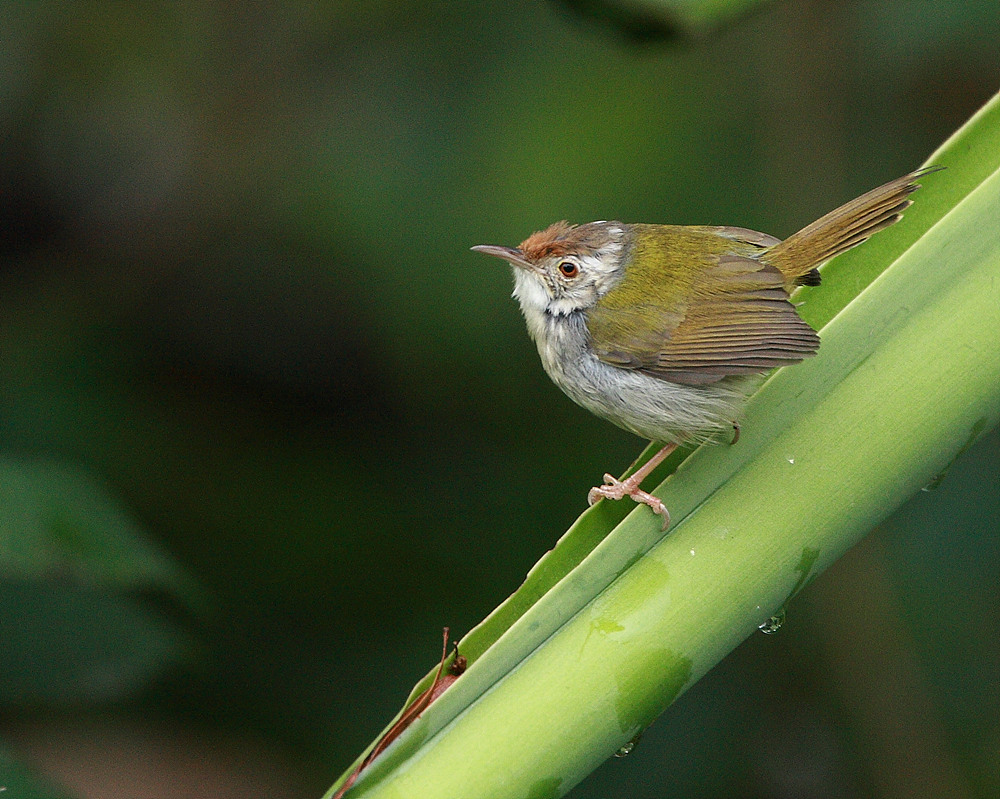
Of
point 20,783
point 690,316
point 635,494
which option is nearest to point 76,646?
point 20,783

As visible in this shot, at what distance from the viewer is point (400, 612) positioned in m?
3.61

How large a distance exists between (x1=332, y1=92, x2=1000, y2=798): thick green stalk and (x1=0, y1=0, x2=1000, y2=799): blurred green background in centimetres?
168

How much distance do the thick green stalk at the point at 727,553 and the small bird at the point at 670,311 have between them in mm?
503

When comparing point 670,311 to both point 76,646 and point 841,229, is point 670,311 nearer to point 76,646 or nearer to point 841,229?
point 841,229

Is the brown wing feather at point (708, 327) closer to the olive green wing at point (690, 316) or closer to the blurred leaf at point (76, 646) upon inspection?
the olive green wing at point (690, 316)

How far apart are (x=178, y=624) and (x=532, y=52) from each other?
2.39 meters

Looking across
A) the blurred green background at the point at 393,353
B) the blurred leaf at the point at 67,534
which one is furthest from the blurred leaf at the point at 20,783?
the blurred green background at the point at 393,353

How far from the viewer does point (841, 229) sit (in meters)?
2.23

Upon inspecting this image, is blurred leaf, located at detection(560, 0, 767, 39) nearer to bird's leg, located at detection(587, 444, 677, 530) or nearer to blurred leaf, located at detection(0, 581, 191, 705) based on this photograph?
bird's leg, located at detection(587, 444, 677, 530)

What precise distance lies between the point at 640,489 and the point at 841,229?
0.79 meters

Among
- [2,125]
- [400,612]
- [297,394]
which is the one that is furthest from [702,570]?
[2,125]

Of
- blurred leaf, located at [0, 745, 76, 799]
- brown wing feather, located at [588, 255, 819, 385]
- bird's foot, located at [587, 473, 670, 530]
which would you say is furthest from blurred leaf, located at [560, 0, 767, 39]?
blurred leaf, located at [0, 745, 76, 799]

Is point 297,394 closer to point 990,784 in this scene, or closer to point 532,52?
point 532,52

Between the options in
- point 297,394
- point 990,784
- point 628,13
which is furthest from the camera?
point 297,394
